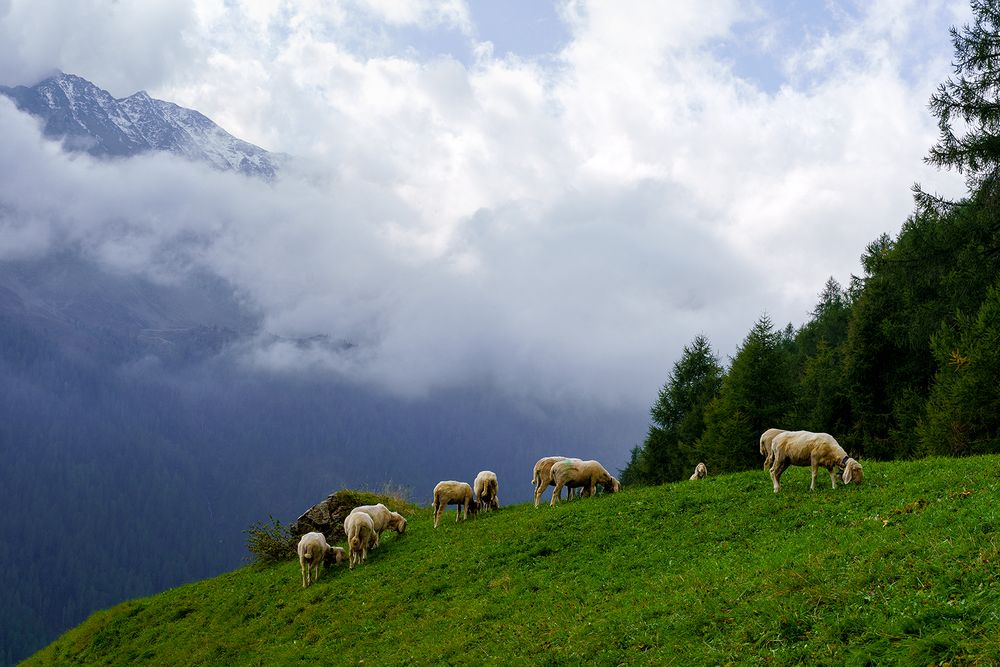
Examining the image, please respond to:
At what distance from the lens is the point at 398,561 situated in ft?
81.9

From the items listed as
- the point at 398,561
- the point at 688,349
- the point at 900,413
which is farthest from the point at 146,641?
the point at 688,349

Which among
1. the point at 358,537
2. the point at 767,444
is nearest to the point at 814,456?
the point at 767,444

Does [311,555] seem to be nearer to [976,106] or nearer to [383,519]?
[383,519]

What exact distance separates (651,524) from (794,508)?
440 cm

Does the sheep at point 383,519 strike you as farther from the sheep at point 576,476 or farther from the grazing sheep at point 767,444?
the grazing sheep at point 767,444

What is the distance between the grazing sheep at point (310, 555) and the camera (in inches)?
1025

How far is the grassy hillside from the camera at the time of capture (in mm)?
10508

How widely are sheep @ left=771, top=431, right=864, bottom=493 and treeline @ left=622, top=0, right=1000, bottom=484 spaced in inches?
732

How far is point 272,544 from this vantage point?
34.0 meters

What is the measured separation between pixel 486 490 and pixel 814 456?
15462 mm

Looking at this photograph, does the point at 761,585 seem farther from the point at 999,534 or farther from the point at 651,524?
the point at 651,524

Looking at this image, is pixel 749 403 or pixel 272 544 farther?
pixel 749 403

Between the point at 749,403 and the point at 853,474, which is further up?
the point at 749,403

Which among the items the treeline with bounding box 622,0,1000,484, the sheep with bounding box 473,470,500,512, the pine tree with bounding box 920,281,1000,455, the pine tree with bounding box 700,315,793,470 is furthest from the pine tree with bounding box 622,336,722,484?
the sheep with bounding box 473,470,500,512
